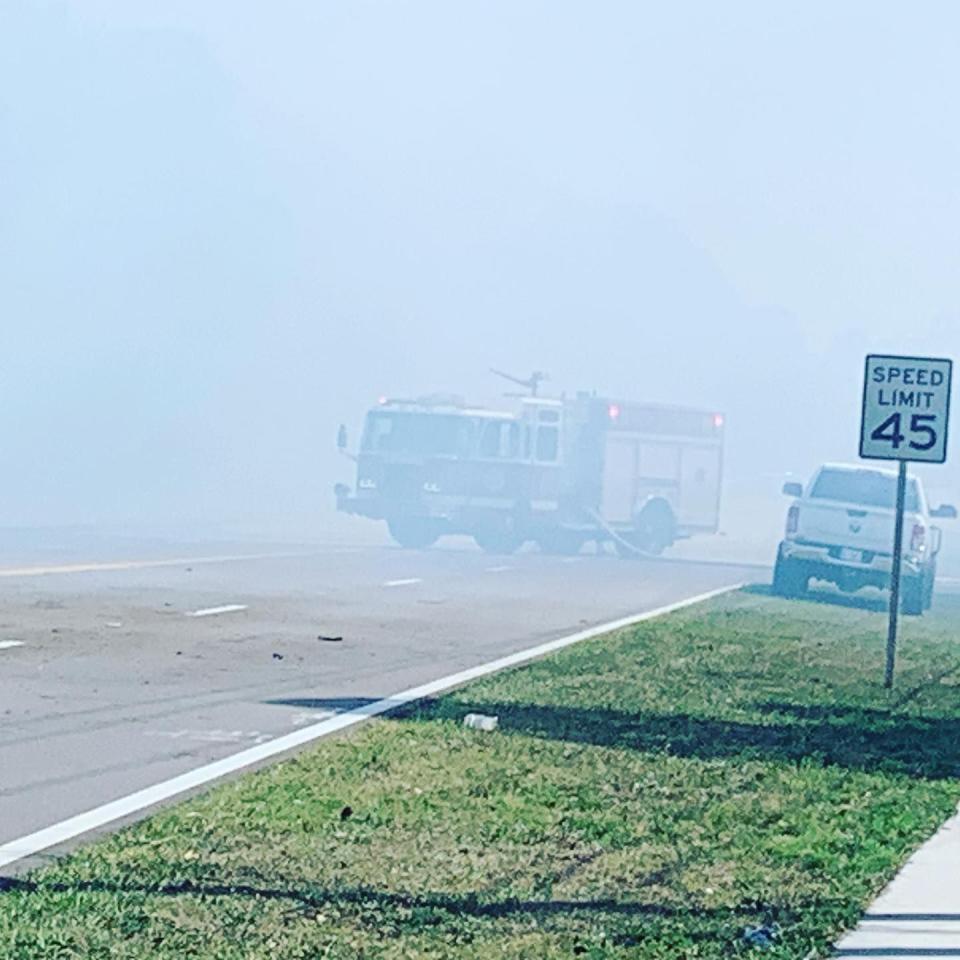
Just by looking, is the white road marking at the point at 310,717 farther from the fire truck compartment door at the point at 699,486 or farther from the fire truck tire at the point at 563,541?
the fire truck compartment door at the point at 699,486

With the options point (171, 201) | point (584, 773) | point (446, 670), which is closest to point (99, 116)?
point (171, 201)

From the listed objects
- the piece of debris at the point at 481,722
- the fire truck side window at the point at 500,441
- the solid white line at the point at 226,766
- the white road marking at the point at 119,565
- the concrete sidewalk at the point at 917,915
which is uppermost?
the fire truck side window at the point at 500,441

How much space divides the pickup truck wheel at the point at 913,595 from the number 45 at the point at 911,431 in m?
13.3

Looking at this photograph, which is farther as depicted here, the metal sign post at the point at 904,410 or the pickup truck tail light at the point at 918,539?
the pickup truck tail light at the point at 918,539

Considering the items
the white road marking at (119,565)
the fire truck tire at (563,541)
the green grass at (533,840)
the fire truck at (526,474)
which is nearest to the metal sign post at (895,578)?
the green grass at (533,840)

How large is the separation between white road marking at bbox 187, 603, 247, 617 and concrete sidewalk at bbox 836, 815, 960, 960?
43.4 feet

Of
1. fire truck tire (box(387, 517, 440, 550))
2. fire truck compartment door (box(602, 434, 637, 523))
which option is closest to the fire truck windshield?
fire truck tire (box(387, 517, 440, 550))

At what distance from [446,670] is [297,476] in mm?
65471

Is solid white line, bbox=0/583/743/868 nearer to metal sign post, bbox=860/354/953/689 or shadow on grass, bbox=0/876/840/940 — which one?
shadow on grass, bbox=0/876/840/940

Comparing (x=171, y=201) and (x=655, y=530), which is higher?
(x=171, y=201)

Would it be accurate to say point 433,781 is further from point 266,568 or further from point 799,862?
point 266,568

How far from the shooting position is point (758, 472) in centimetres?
10450

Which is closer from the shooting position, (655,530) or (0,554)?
(0,554)

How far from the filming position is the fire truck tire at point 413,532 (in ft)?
154
